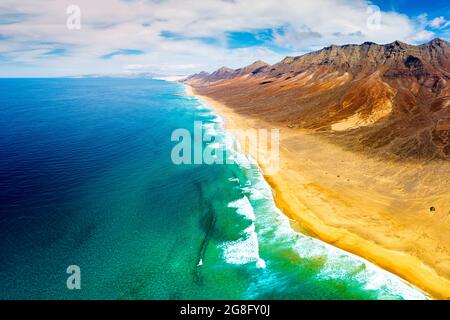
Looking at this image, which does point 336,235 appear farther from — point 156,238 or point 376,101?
point 376,101

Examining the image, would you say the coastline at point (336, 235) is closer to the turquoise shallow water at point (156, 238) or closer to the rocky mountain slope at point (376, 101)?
the turquoise shallow water at point (156, 238)

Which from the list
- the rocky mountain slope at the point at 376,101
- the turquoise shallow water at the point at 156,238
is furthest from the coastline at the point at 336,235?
the rocky mountain slope at the point at 376,101

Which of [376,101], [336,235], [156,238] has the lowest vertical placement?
[156,238]

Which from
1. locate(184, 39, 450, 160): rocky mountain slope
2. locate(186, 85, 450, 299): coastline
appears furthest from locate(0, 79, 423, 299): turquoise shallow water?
locate(184, 39, 450, 160): rocky mountain slope

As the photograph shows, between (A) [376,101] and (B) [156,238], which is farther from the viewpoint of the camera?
(A) [376,101]

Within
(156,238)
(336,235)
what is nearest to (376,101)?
(336,235)

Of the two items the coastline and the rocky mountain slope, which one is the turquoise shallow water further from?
the rocky mountain slope
